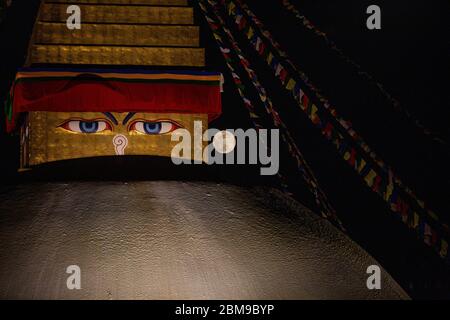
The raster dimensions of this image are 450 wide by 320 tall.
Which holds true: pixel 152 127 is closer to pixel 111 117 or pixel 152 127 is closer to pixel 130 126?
pixel 130 126

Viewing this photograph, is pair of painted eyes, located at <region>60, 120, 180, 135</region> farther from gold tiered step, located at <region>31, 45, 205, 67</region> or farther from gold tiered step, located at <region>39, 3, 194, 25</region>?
gold tiered step, located at <region>39, 3, 194, 25</region>

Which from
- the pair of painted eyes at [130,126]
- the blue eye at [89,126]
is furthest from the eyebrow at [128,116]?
the blue eye at [89,126]

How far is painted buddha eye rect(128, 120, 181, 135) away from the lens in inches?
257

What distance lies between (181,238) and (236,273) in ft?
1.94

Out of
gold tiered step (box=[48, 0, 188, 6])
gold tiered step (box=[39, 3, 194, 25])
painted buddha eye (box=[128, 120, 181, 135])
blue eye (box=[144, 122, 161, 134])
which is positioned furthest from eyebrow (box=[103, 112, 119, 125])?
gold tiered step (box=[48, 0, 188, 6])

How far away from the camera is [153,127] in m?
6.55

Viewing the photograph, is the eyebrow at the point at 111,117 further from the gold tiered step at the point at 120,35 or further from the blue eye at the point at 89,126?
the gold tiered step at the point at 120,35

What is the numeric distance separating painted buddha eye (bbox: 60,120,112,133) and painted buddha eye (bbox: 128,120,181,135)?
0.30 m

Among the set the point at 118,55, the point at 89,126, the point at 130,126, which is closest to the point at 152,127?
the point at 130,126

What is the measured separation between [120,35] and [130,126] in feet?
3.82

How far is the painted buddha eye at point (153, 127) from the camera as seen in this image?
6.52 metres

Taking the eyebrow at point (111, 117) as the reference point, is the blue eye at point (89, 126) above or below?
below
